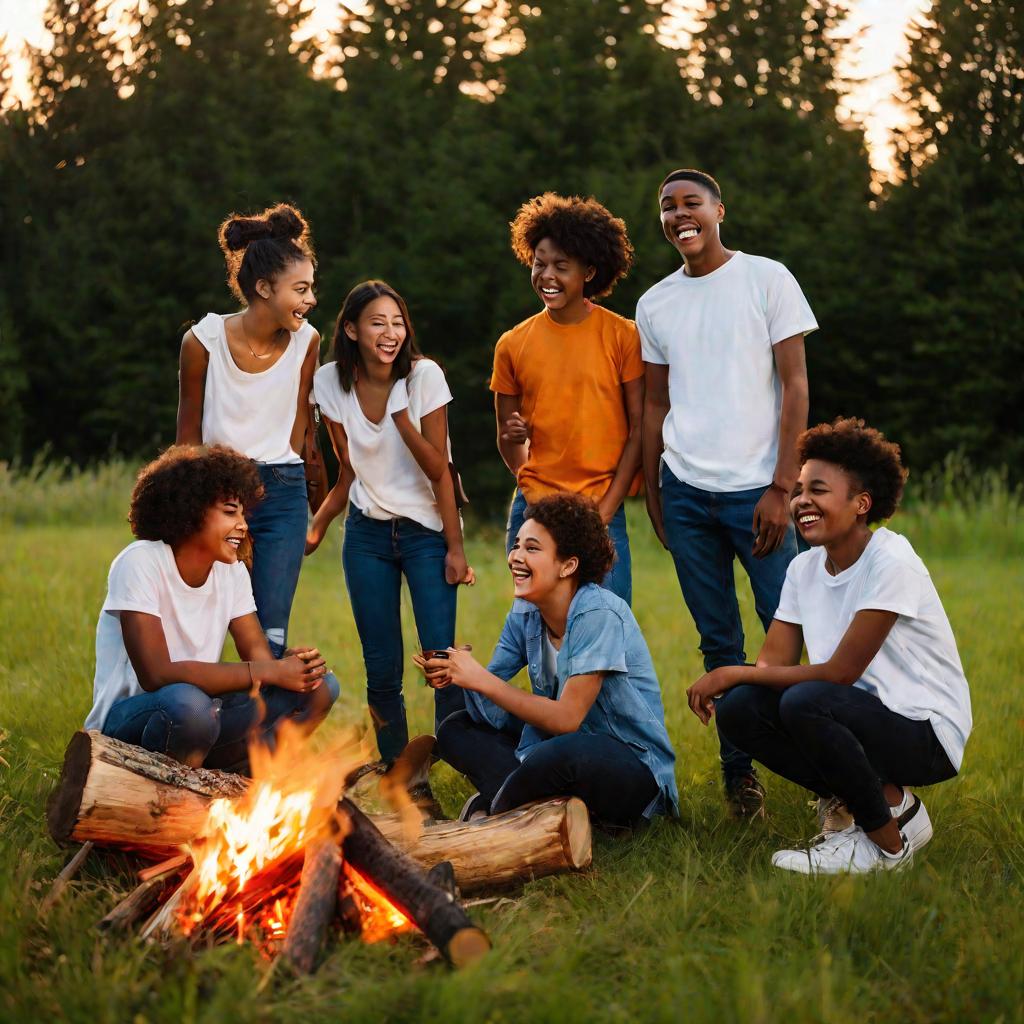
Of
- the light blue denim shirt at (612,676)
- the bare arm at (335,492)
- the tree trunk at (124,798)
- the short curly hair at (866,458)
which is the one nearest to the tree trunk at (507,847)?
the light blue denim shirt at (612,676)

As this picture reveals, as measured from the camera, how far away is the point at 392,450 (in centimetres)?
523

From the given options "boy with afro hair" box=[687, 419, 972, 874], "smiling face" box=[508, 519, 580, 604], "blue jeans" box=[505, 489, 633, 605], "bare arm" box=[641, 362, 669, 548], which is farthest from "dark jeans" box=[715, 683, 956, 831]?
"bare arm" box=[641, 362, 669, 548]

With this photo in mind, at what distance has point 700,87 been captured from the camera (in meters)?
24.3

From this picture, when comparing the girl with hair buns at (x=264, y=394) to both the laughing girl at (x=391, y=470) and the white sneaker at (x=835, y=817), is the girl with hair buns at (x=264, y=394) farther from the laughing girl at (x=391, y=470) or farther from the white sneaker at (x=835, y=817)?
the white sneaker at (x=835, y=817)

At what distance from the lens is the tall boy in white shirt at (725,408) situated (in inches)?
193

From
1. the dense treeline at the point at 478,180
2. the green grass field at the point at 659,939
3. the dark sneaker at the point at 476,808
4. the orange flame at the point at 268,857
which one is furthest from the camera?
the dense treeline at the point at 478,180

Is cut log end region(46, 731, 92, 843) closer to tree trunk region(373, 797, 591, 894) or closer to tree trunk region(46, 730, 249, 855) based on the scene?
tree trunk region(46, 730, 249, 855)

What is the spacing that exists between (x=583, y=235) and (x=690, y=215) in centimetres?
44

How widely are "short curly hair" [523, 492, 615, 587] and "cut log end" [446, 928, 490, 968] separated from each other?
64.7 inches

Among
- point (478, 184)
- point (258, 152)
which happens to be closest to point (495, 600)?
point (478, 184)

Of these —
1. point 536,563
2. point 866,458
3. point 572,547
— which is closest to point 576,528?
point 572,547

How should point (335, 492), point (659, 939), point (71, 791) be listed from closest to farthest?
1. point (659, 939)
2. point (71, 791)
3. point (335, 492)

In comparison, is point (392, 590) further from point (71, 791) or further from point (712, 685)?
point (71, 791)

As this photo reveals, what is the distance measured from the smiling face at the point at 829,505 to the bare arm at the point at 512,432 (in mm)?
1179
